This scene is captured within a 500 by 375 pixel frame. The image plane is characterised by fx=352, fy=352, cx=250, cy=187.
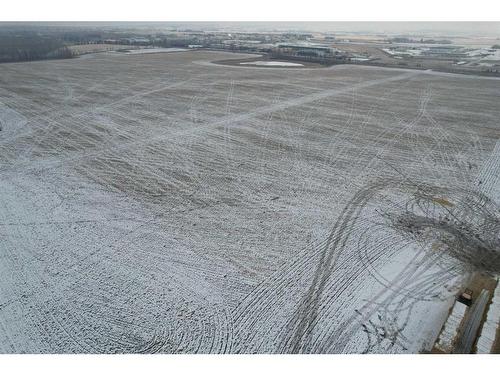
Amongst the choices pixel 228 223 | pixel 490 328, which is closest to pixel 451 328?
pixel 490 328

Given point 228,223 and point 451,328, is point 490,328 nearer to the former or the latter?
point 451,328

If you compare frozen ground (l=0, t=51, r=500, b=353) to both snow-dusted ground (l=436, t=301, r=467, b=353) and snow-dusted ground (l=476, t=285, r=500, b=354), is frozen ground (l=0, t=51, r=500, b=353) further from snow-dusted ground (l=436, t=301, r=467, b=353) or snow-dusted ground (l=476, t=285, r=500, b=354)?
snow-dusted ground (l=476, t=285, r=500, b=354)

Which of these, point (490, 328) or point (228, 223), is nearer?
point (490, 328)

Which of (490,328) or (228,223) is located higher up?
(228,223)

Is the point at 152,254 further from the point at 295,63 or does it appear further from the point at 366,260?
the point at 295,63

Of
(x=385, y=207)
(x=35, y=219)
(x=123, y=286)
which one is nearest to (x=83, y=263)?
(x=123, y=286)

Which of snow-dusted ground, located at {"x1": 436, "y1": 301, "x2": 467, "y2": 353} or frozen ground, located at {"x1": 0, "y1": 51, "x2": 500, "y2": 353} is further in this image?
frozen ground, located at {"x1": 0, "y1": 51, "x2": 500, "y2": 353}

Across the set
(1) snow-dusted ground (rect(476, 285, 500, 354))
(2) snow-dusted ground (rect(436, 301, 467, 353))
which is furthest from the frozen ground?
(1) snow-dusted ground (rect(476, 285, 500, 354))

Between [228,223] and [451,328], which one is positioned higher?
[228,223]

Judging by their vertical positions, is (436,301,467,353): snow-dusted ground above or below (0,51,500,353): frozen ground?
below
